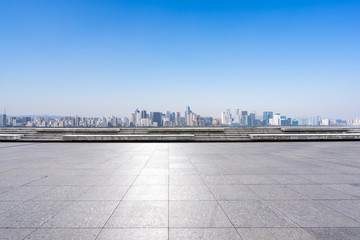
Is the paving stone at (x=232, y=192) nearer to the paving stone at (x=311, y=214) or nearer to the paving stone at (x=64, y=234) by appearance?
the paving stone at (x=311, y=214)

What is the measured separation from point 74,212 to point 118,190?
1.39 metres

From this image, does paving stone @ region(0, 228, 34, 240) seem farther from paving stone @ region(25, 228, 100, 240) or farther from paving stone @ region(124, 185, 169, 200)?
paving stone @ region(124, 185, 169, 200)

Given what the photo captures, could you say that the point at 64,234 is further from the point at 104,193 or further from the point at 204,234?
the point at 204,234

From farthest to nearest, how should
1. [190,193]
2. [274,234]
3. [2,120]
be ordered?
[2,120] < [190,193] < [274,234]

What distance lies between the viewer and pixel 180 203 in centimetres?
444

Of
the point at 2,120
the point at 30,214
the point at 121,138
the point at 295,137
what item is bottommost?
the point at 30,214

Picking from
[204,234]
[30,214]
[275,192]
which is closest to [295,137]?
[275,192]

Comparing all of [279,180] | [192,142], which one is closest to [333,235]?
[279,180]

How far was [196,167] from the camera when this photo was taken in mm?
8008

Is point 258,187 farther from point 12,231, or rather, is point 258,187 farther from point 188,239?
point 12,231

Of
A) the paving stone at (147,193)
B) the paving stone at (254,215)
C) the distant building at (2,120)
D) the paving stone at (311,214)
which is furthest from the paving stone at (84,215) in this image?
the distant building at (2,120)

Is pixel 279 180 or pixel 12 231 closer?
pixel 12 231

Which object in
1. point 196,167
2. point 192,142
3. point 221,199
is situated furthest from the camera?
point 192,142

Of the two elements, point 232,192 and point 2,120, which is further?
point 2,120
